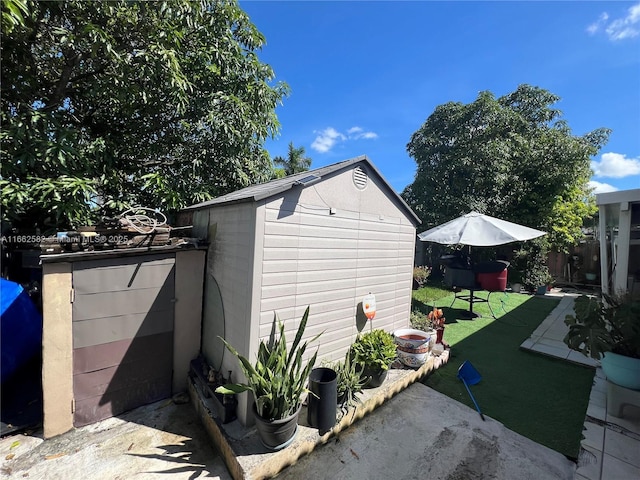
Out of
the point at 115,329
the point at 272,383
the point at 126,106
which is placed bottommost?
the point at 272,383

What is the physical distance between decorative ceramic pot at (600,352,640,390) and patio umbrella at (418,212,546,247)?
295cm

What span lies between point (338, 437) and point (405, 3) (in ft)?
24.3

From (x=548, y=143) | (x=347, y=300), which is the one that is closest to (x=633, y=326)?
(x=347, y=300)

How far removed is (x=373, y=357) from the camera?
3363mm

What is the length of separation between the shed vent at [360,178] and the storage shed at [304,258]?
0.01 metres

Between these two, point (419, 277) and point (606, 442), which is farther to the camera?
point (419, 277)

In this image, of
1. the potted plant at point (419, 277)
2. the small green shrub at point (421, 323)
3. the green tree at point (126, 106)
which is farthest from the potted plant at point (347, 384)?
the potted plant at point (419, 277)

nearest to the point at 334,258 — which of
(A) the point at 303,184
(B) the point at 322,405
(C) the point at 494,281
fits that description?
(A) the point at 303,184

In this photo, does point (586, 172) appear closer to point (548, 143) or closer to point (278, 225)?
point (548, 143)

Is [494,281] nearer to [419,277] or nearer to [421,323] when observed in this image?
[421,323]

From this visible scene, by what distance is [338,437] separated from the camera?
9.36 feet

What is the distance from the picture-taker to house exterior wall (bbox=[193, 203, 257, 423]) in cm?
273

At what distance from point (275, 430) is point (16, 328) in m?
3.76

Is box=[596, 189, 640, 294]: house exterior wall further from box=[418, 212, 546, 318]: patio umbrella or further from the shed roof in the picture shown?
the shed roof
